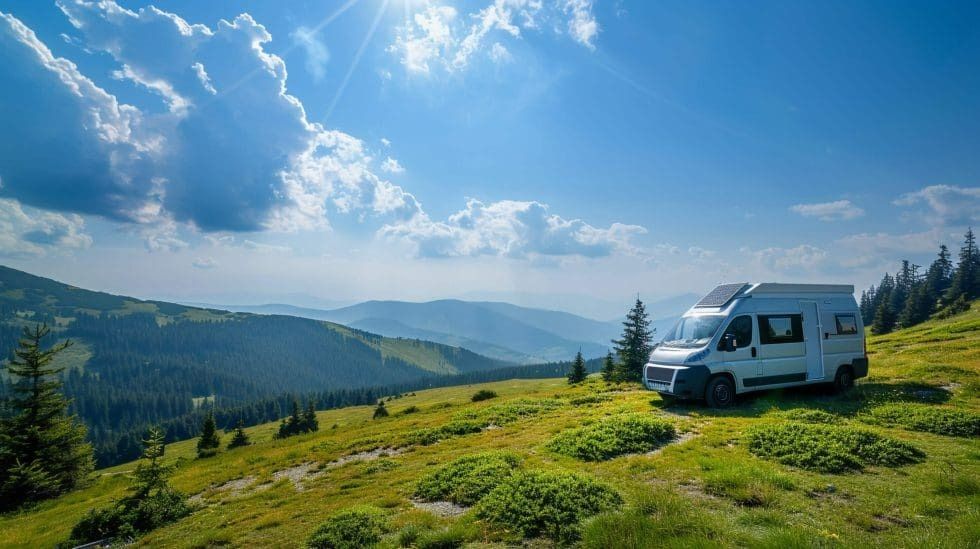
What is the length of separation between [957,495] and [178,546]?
15342 millimetres

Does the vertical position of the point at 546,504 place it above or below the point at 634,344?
below

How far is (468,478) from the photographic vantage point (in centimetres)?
937

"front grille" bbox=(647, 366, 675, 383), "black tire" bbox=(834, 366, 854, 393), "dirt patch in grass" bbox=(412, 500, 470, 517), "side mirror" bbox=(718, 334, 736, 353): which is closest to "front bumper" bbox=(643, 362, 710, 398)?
"front grille" bbox=(647, 366, 675, 383)

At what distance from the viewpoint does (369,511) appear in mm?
8094

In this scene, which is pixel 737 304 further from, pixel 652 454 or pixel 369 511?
pixel 369 511

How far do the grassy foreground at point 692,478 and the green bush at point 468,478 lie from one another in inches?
17.9

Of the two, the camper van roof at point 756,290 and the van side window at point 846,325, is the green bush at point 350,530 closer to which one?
the camper van roof at point 756,290

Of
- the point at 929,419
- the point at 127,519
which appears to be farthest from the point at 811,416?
the point at 127,519

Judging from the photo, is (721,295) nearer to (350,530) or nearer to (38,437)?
(350,530)


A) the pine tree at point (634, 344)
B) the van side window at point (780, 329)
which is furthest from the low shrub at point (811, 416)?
the pine tree at point (634, 344)

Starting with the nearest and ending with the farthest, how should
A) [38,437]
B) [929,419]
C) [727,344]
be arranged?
1. [929,419]
2. [727,344]
3. [38,437]

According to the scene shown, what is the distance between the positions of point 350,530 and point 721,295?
54.8ft

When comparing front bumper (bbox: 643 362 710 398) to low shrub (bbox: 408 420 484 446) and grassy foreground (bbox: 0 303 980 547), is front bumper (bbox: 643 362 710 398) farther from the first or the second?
low shrub (bbox: 408 420 484 446)

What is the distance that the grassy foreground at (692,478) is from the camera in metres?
6.00
